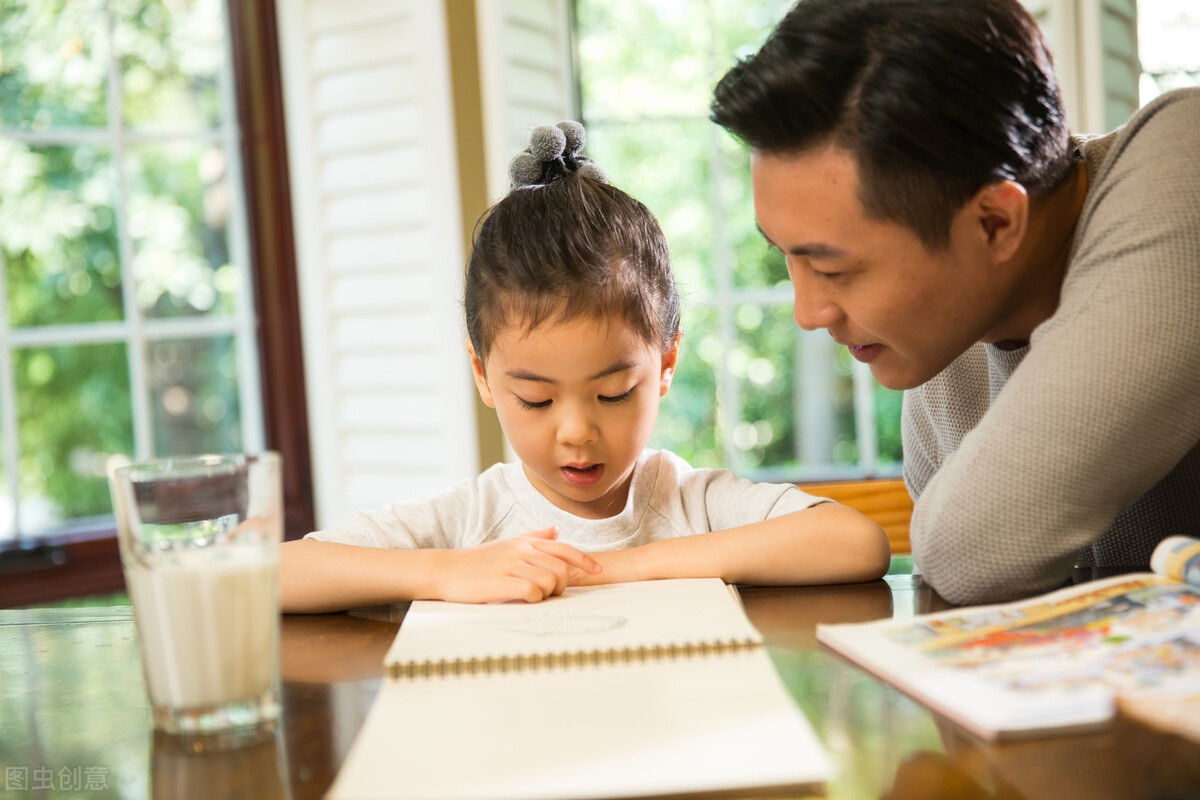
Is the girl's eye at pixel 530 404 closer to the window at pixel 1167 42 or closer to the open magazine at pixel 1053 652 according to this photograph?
the open magazine at pixel 1053 652

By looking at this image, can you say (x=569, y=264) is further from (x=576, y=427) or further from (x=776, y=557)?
(x=776, y=557)

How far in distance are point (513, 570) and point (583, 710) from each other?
0.33 m

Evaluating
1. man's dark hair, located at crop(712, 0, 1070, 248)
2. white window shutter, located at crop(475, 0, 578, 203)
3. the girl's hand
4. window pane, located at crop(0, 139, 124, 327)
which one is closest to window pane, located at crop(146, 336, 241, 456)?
window pane, located at crop(0, 139, 124, 327)

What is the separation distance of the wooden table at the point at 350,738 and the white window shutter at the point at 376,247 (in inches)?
63.1

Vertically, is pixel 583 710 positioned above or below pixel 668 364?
below

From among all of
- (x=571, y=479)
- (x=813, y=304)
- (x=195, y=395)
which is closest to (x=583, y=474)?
(x=571, y=479)

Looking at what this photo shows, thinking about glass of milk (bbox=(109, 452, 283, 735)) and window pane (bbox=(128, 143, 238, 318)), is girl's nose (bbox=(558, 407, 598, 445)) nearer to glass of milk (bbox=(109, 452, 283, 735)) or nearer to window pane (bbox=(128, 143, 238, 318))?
glass of milk (bbox=(109, 452, 283, 735))

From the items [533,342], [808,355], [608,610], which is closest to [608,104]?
[808,355]

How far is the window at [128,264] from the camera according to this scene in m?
2.55

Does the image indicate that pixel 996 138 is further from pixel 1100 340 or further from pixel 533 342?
pixel 533 342

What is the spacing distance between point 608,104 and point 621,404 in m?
1.75

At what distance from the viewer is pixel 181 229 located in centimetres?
273

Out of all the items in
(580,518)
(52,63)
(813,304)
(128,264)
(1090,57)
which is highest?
(52,63)

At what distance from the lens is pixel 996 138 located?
997mm
